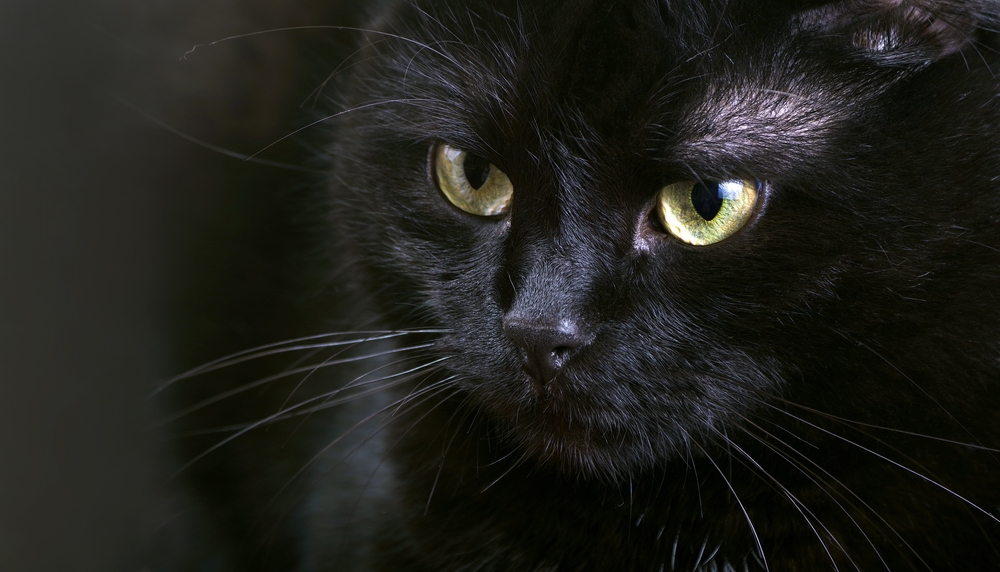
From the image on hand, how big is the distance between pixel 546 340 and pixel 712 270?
0.15 m

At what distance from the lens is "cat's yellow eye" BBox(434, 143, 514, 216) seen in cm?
81

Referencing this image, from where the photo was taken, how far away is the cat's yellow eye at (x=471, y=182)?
81cm

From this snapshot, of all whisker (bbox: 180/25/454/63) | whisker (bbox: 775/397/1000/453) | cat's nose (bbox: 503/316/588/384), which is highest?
whisker (bbox: 180/25/454/63)

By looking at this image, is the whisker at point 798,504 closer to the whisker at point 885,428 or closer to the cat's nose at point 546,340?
the whisker at point 885,428

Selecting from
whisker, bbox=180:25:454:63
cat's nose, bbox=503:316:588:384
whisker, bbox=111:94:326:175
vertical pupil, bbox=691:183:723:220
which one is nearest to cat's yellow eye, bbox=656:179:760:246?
vertical pupil, bbox=691:183:723:220

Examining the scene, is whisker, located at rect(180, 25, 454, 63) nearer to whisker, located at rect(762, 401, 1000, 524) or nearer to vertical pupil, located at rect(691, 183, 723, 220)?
vertical pupil, located at rect(691, 183, 723, 220)

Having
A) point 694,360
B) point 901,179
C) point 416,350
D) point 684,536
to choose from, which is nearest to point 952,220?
point 901,179

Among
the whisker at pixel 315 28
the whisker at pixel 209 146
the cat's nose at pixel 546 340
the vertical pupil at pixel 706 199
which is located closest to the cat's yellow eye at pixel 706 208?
the vertical pupil at pixel 706 199

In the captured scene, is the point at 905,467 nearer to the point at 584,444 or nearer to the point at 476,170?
the point at 584,444

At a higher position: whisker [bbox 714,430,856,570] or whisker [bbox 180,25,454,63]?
whisker [bbox 180,25,454,63]

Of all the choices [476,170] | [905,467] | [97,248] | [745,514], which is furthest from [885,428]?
[97,248]

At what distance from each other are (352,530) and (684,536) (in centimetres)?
43

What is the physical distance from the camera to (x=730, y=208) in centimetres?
68

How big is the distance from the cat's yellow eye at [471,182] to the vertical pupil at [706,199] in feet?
0.62
